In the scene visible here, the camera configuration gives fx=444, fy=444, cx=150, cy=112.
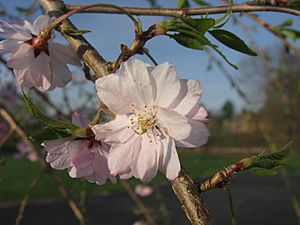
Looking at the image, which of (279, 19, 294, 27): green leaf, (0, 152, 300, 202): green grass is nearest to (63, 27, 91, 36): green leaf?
(279, 19, 294, 27): green leaf

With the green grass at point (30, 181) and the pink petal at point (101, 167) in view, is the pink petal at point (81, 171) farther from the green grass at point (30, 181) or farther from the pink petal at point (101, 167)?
the green grass at point (30, 181)

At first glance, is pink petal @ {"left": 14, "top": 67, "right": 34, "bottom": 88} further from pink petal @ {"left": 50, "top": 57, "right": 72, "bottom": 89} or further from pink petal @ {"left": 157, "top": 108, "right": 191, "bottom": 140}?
pink petal @ {"left": 157, "top": 108, "right": 191, "bottom": 140}

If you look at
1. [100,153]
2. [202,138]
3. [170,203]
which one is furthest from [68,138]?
[170,203]

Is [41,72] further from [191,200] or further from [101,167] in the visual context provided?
[191,200]

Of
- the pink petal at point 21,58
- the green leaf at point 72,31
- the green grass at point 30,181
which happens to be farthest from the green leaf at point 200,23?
the green grass at point 30,181

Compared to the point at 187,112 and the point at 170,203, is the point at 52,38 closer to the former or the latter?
the point at 187,112

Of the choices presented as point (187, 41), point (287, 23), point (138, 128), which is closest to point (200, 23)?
point (187, 41)
